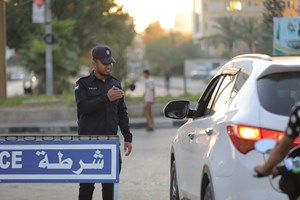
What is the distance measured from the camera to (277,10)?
74.5 ft

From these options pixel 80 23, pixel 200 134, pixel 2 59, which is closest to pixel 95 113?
pixel 200 134

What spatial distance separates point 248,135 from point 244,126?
8 centimetres

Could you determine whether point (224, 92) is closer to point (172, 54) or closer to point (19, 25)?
point (19, 25)

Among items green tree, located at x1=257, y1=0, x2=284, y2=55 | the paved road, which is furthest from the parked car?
green tree, located at x1=257, y1=0, x2=284, y2=55

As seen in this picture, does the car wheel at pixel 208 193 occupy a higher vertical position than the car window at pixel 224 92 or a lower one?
lower

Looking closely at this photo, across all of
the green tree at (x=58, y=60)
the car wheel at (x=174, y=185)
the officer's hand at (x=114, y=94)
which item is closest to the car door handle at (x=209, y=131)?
the officer's hand at (x=114, y=94)

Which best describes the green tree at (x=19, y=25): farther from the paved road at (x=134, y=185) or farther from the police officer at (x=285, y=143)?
the police officer at (x=285, y=143)

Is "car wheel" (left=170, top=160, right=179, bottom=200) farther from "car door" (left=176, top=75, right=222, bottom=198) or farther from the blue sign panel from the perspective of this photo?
the blue sign panel

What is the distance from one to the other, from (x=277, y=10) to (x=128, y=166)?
11.9 metres

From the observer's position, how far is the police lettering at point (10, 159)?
6.41 m

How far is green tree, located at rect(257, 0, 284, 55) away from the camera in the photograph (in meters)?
22.7

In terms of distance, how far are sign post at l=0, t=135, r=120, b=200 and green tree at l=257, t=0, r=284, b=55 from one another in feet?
56.0

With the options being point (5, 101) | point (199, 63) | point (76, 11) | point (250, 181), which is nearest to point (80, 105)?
point (250, 181)

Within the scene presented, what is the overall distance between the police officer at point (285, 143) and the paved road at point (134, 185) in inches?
224
